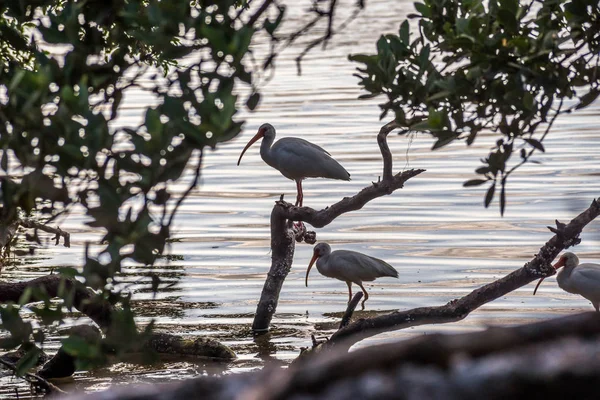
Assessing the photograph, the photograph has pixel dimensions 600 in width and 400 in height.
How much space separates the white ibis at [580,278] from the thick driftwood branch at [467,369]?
29.0 ft

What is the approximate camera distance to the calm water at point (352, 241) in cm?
1112

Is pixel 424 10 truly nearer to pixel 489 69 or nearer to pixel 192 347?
pixel 489 69

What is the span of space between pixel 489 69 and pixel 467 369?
2.82 meters

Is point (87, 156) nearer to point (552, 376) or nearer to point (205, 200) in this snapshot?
point (552, 376)

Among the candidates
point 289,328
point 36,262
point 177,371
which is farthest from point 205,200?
point 177,371

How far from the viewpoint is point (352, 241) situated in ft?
49.5

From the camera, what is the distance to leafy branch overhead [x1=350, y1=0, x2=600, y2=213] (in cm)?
434

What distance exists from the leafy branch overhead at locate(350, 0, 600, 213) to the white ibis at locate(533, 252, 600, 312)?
221 inches

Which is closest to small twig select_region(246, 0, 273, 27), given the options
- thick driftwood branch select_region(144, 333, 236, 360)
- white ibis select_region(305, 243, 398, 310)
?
thick driftwood branch select_region(144, 333, 236, 360)

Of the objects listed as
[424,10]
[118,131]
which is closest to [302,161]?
[424,10]

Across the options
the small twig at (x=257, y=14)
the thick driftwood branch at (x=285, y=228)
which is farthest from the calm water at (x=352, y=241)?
the small twig at (x=257, y=14)

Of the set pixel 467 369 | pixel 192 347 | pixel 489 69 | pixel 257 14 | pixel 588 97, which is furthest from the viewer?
pixel 192 347

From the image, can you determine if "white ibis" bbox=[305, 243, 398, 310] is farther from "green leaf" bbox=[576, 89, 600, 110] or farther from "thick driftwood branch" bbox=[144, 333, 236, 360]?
"green leaf" bbox=[576, 89, 600, 110]

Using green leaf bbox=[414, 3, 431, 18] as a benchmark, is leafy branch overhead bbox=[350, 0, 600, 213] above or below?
below
